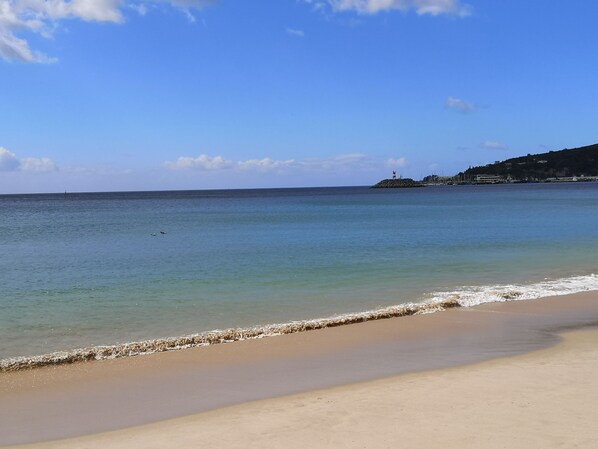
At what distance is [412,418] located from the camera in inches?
251

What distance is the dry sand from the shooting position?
5789 millimetres

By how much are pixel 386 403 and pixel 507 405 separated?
5.01 ft

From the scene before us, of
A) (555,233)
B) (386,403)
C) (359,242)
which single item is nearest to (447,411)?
(386,403)

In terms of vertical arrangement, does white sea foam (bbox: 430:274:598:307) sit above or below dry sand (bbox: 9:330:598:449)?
below

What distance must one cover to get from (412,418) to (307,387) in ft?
6.26

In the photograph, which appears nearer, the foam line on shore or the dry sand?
the dry sand

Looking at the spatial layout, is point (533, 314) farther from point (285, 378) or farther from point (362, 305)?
point (285, 378)

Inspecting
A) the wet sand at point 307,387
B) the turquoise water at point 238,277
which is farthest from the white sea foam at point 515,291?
the wet sand at point 307,387

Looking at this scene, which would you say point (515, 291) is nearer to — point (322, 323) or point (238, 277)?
point (322, 323)

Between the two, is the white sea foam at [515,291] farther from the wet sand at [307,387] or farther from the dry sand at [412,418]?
the dry sand at [412,418]

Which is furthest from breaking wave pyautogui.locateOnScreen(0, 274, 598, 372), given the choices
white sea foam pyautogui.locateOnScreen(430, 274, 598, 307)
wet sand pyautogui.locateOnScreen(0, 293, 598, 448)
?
wet sand pyautogui.locateOnScreen(0, 293, 598, 448)

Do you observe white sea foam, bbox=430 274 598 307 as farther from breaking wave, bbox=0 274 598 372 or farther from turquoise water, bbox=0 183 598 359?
turquoise water, bbox=0 183 598 359

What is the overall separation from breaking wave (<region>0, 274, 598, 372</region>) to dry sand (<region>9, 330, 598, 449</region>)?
3.46 meters

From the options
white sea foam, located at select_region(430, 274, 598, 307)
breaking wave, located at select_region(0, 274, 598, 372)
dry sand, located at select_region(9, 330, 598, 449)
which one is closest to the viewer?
dry sand, located at select_region(9, 330, 598, 449)
